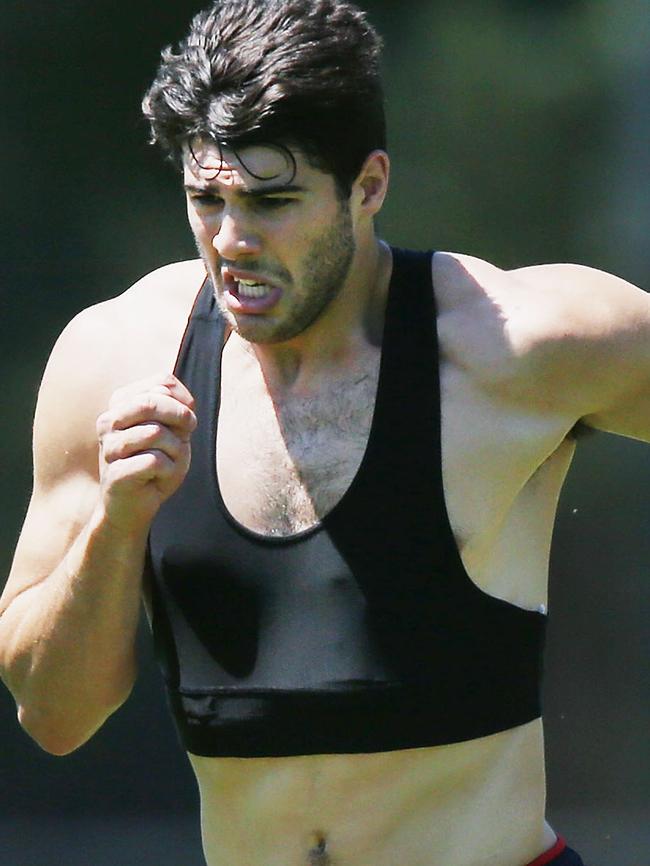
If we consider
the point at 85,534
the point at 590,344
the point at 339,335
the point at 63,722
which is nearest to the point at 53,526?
the point at 85,534

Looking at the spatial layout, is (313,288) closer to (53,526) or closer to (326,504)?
(326,504)

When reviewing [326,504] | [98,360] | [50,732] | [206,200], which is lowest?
[50,732]

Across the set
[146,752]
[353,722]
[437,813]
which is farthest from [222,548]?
[146,752]

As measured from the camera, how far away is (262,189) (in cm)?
241

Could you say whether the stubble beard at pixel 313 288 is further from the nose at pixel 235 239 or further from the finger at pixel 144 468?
the finger at pixel 144 468

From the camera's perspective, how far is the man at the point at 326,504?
8.00ft

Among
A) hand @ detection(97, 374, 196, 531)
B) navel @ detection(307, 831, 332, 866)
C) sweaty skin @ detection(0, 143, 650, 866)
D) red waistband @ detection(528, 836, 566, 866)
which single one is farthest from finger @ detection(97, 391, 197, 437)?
red waistband @ detection(528, 836, 566, 866)

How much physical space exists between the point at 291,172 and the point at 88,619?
25.1 inches

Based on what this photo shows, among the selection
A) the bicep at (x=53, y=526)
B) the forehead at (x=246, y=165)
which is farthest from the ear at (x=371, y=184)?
the bicep at (x=53, y=526)

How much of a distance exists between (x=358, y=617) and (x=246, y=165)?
23.5 inches

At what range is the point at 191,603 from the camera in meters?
2.52

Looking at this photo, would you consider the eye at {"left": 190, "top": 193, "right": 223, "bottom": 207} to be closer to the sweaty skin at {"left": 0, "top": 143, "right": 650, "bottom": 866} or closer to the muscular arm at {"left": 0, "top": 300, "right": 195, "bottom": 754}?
the sweaty skin at {"left": 0, "top": 143, "right": 650, "bottom": 866}

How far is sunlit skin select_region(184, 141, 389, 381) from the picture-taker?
2410 millimetres

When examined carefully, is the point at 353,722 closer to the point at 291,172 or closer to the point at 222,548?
the point at 222,548
